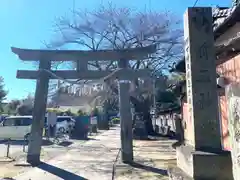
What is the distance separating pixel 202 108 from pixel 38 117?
23.5 ft

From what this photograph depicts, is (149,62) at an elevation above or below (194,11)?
above

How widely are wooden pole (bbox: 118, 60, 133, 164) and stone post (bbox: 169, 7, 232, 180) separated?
16.0 feet

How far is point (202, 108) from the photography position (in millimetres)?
4527

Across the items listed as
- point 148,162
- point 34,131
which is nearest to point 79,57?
point 34,131

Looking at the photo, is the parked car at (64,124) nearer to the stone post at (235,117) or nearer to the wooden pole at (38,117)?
the wooden pole at (38,117)

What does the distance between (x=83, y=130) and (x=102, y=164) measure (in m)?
12.5

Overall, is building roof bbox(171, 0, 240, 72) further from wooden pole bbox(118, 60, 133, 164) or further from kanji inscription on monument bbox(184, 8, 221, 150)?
wooden pole bbox(118, 60, 133, 164)

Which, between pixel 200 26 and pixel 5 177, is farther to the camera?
pixel 5 177

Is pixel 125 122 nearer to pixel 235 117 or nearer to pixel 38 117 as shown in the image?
pixel 38 117

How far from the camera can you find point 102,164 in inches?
368

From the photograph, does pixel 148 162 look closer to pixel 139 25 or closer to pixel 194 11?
pixel 194 11

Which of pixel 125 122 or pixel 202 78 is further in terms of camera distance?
pixel 125 122

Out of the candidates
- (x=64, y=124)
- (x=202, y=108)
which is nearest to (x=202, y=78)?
(x=202, y=108)

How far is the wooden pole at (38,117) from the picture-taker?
971 centimetres
